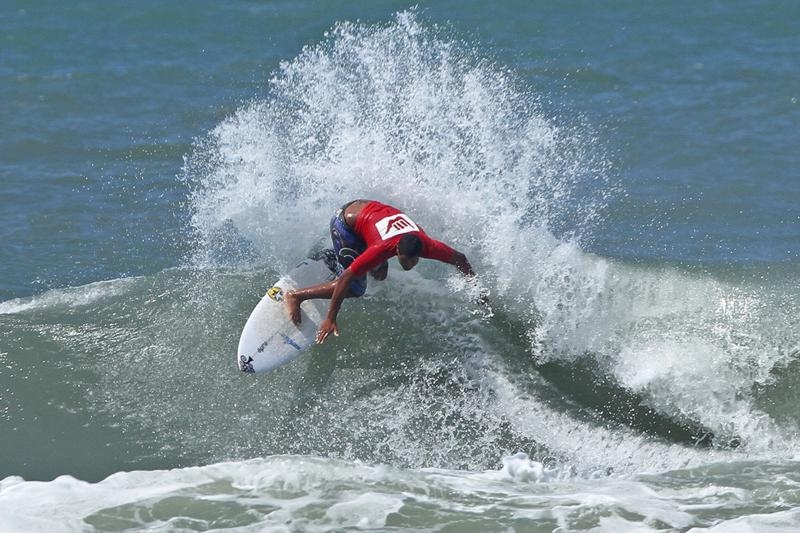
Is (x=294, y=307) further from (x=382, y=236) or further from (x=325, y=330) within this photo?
(x=382, y=236)

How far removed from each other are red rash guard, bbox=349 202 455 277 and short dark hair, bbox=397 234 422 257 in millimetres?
200

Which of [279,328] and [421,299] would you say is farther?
[421,299]

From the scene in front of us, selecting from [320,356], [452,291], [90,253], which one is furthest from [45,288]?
[452,291]

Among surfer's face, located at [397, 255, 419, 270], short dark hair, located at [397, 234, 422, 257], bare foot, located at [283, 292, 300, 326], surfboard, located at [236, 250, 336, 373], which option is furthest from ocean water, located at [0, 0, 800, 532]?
short dark hair, located at [397, 234, 422, 257]

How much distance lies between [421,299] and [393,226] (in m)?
1.25

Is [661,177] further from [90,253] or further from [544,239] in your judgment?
[90,253]

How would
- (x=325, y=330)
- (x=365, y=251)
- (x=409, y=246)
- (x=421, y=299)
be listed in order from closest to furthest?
1. (x=409, y=246)
2. (x=325, y=330)
3. (x=365, y=251)
4. (x=421, y=299)

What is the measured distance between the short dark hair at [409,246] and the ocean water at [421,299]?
3.89ft

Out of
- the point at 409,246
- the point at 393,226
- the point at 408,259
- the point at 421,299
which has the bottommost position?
the point at 421,299

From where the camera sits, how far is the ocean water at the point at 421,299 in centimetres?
749

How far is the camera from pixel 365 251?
873cm

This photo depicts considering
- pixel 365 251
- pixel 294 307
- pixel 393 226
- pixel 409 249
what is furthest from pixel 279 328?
pixel 409 249

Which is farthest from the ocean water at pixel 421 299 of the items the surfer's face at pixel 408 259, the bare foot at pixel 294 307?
the surfer's face at pixel 408 259

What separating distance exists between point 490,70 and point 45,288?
7678 mm
